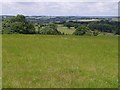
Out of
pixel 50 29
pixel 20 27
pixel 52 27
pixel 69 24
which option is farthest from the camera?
pixel 69 24

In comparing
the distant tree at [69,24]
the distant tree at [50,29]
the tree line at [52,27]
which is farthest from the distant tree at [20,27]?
the distant tree at [69,24]

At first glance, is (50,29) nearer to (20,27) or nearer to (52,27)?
(52,27)

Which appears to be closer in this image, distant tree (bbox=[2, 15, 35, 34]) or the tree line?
the tree line

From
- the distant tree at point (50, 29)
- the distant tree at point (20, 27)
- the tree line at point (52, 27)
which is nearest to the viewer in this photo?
the tree line at point (52, 27)

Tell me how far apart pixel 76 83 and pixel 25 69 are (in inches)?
169

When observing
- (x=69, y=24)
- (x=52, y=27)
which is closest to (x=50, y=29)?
(x=52, y=27)

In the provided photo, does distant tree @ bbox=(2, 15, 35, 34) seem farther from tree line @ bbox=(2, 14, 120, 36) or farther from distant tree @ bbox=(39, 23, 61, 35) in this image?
distant tree @ bbox=(39, 23, 61, 35)

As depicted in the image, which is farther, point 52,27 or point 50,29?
point 52,27

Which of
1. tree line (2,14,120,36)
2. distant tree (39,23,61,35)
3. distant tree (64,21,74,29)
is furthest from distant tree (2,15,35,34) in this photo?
distant tree (64,21,74,29)

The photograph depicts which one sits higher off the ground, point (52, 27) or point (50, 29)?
point (52, 27)

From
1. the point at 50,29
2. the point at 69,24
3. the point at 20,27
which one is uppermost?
the point at 69,24

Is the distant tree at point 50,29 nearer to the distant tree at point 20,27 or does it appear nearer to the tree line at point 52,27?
the tree line at point 52,27

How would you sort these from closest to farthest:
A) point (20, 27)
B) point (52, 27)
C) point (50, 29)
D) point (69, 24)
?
point (50, 29), point (52, 27), point (20, 27), point (69, 24)

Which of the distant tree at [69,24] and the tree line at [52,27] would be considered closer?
the tree line at [52,27]
